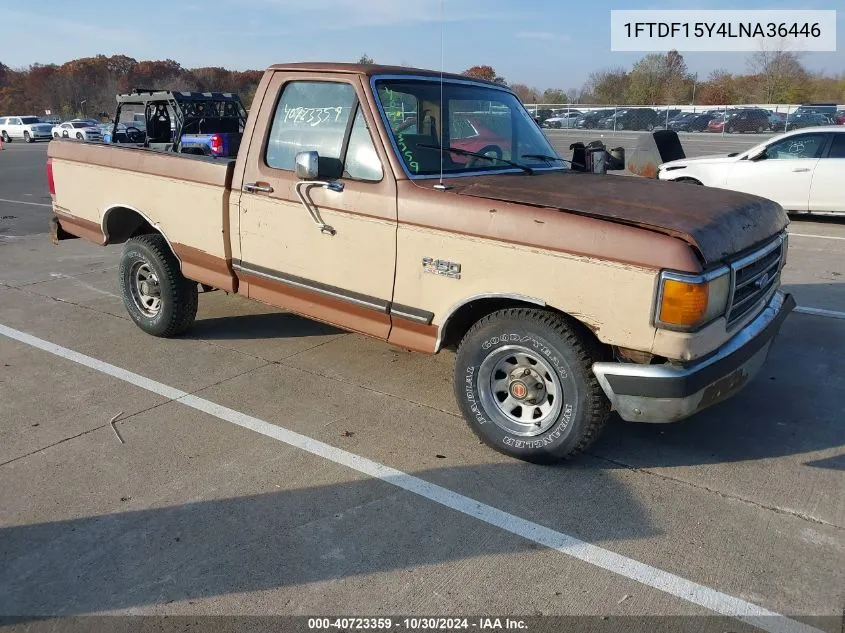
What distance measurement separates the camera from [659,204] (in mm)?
3590

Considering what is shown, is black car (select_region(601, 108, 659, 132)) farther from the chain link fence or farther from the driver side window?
the driver side window

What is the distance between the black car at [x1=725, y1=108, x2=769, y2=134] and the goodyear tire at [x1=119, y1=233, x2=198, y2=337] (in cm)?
3359

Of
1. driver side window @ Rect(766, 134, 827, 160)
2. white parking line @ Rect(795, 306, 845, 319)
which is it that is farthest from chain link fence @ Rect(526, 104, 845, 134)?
white parking line @ Rect(795, 306, 845, 319)

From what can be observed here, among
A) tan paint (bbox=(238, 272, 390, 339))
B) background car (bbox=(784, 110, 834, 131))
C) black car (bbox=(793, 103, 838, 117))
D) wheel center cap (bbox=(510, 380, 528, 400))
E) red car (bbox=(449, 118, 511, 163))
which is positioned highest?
black car (bbox=(793, 103, 838, 117))

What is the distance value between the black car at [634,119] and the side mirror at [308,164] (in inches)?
1399

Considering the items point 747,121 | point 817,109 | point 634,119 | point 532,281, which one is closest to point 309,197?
point 532,281

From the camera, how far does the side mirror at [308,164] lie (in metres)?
3.92

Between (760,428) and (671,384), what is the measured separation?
1.41 m

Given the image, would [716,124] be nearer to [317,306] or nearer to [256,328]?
[256,328]

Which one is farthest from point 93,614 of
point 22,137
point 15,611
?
point 22,137

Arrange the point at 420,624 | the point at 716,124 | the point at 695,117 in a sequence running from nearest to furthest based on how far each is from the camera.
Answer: the point at 420,624, the point at 716,124, the point at 695,117

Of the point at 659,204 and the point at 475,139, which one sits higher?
the point at 475,139

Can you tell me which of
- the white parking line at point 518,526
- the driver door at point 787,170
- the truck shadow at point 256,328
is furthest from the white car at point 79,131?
the white parking line at point 518,526

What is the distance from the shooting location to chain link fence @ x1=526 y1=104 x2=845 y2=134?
98.3ft
